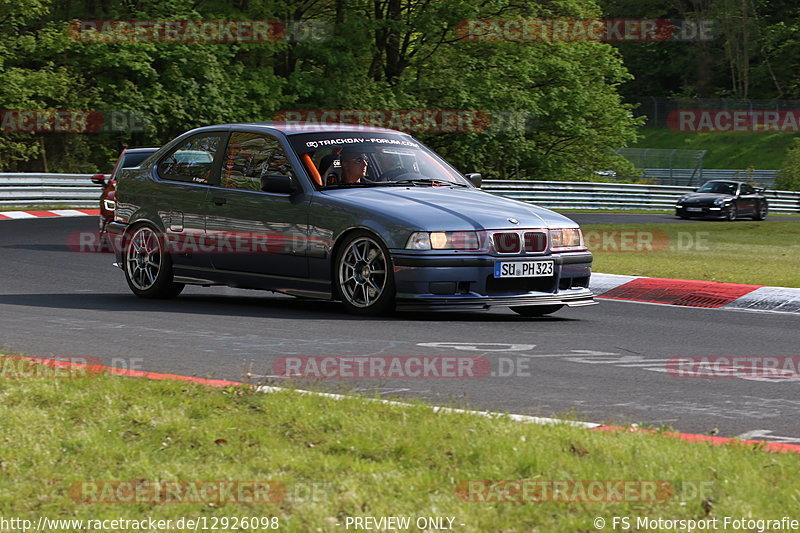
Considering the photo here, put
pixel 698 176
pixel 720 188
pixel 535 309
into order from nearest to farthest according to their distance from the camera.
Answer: pixel 535 309 → pixel 720 188 → pixel 698 176

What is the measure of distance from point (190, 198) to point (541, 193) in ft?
97.5

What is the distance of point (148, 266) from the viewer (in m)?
12.0

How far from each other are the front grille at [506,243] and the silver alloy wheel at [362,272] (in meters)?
0.92

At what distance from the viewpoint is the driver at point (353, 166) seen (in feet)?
36.5

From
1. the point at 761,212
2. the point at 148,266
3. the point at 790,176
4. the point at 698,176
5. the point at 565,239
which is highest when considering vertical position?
the point at 565,239

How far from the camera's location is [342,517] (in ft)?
14.4

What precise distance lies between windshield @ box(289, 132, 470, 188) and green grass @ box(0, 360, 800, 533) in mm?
4916

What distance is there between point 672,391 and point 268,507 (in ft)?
11.4

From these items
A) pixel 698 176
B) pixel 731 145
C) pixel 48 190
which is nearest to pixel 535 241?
pixel 48 190

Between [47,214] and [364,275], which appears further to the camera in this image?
[47,214]

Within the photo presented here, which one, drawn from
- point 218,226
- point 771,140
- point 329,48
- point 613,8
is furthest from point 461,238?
point 613,8

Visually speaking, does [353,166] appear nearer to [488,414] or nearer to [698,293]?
[698,293]

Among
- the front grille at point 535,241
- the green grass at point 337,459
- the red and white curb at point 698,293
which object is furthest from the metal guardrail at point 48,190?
the green grass at point 337,459

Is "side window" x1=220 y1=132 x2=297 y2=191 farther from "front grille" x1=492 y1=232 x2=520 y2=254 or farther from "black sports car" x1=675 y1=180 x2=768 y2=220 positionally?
"black sports car" x1=675 y1=180 x2=768 y2=220
